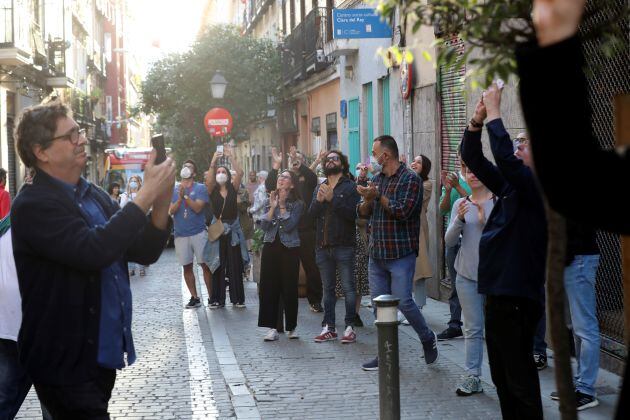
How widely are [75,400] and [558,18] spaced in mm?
2506

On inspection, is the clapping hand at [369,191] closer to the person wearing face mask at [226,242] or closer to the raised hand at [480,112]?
the raised hand at [480,112]

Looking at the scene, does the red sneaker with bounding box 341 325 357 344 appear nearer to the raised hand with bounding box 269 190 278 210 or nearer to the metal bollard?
the raised hand with bounding box 269 190 278 210

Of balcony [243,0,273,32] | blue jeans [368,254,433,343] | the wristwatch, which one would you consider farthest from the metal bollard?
balcony [243,0,273,32]

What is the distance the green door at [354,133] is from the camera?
71.5 ft

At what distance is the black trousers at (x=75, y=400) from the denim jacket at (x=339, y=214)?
692cm

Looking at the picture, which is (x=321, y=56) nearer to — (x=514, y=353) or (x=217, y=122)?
(x=217, y=122)

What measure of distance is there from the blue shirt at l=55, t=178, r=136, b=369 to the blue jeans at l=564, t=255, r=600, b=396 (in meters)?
4.09

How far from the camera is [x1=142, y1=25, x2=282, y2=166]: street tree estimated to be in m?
35.2

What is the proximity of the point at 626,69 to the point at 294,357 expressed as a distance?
4.08m

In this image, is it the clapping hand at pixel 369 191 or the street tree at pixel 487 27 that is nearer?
the street tree at pixel 487 27

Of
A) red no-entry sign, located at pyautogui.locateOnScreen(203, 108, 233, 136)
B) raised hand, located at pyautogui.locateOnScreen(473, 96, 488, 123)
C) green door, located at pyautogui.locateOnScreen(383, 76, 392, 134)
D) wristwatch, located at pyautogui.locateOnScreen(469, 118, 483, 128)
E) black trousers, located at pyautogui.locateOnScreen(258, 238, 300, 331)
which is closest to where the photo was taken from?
raised hand, located at pyautogui.locateOnScreen(473, 96, 488, 123)

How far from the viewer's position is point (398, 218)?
873 centimetres

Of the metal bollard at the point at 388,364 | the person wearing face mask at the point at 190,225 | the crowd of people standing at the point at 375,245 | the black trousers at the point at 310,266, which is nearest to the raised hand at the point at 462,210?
the crowd of people standing at the point at 375,245

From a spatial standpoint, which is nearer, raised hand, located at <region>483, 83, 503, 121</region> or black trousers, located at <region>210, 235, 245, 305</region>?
raised hand, located at <region>483, 83, 503, 121</region>
